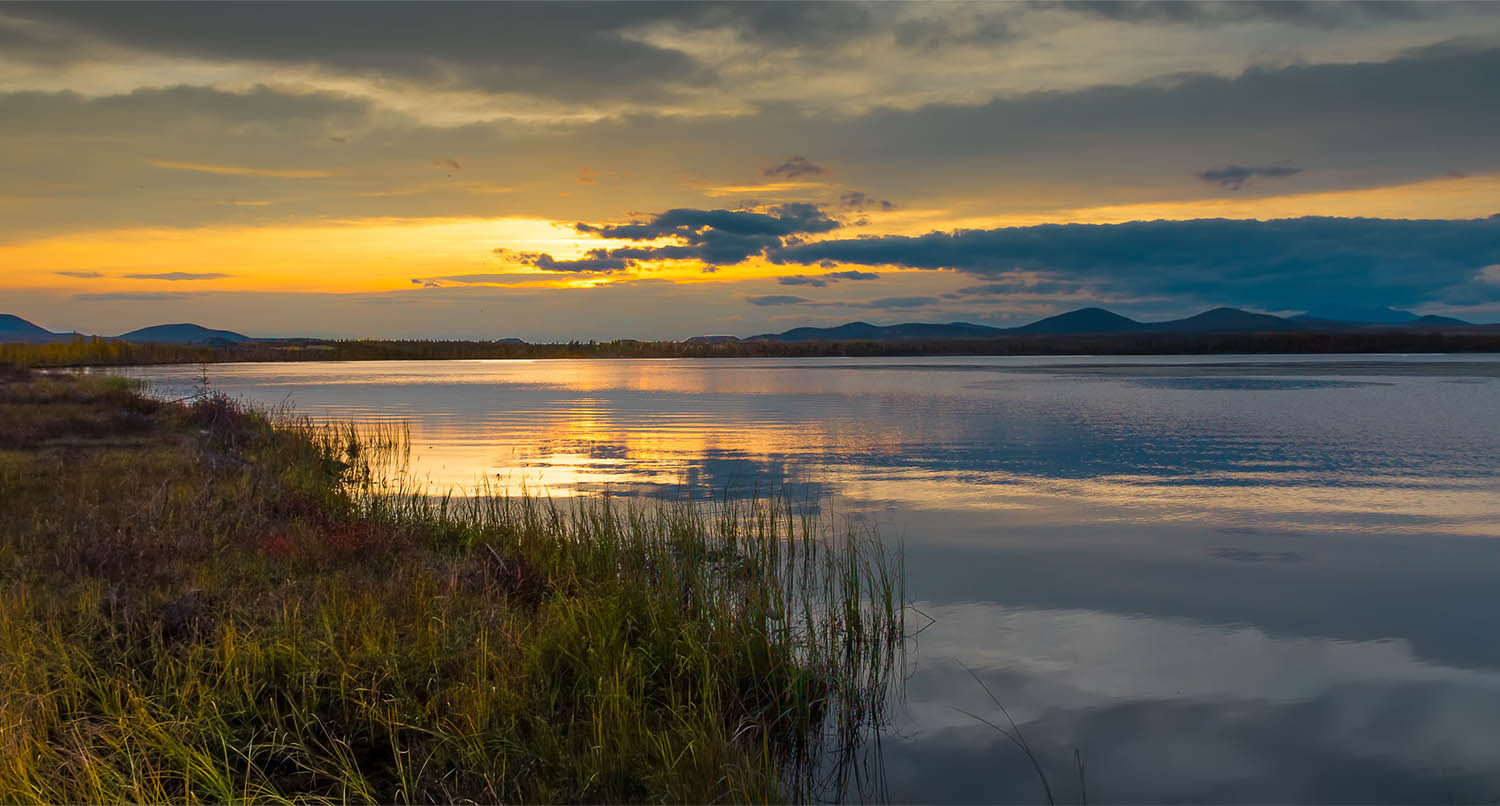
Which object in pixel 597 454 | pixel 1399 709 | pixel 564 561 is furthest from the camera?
pixel 597 454

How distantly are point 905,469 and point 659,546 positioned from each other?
1526cm

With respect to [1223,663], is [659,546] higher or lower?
higher

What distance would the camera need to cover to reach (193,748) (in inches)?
263

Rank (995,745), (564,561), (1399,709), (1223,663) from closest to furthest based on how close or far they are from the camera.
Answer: (995,745) → (1399,709) → (1223,663) → (564,561)

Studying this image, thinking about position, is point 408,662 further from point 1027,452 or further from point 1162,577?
point 1027,452

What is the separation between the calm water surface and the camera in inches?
341

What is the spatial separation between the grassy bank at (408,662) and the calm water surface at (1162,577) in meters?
1.49

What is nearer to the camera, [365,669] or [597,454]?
[365,669]

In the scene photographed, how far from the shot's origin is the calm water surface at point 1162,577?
8656mm

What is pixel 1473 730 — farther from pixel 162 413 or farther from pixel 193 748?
pixel 162 413

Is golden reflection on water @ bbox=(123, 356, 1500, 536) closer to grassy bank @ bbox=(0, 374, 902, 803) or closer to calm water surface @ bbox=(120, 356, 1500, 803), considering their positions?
calm water surface @ bbox=(120, 356, 1500, 803)

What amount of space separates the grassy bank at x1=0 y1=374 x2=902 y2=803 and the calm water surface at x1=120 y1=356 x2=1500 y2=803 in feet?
4.90

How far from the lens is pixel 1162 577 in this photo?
1493cm

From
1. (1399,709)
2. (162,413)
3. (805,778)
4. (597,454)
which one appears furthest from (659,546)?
(162,413)
